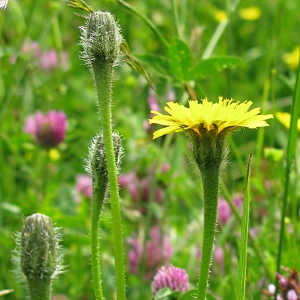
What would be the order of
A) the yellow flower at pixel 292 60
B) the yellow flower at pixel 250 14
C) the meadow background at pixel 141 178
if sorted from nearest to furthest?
the meadow background at pixel 141 178, the yellow flower at pixel 292 60, the yellow flower at pixel 250 14

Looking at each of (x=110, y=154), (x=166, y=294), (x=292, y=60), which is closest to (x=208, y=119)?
(x=110, y=154)

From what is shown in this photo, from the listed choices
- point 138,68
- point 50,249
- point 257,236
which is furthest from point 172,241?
point 50,249

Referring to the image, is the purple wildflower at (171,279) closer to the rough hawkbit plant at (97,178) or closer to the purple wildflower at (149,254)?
the rough hawkbit plant at (97,178)

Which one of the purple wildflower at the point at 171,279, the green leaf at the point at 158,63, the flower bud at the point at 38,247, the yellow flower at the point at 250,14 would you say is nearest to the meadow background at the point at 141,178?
the green leaf at the point at 158,63

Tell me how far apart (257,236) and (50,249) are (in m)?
0.99

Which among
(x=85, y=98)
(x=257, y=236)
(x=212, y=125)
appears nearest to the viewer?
(x=212, y=125)

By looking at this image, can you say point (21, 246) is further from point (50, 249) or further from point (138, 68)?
point (138, 68)

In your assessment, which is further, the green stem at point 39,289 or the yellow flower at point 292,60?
the yellow flower at point 292,60

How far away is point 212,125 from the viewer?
3.00 ft

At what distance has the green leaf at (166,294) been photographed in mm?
1121

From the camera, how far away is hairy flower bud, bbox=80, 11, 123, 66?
3.14 ft

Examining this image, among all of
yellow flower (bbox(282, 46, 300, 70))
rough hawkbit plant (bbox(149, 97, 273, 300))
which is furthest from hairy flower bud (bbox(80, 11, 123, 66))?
yellow flower (bbox(282, 46, 300, 70))

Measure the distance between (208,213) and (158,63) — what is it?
2.02 ft

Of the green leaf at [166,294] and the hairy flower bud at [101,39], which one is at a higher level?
the hairy flower bud at [101,39]
